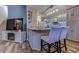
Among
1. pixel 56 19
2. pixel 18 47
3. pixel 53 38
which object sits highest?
pixel 56 19

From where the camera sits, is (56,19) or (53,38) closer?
(56,19)

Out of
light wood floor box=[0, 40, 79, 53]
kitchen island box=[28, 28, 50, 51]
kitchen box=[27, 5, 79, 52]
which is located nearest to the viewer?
light wood floor box=[0, 40, 79, 53]

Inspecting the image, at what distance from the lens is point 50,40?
197cm

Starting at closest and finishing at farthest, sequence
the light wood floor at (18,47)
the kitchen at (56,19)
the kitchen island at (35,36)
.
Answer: the light wood floor at (18,47)
the kitchen at (56,19)
the kitchen island at (35,36)

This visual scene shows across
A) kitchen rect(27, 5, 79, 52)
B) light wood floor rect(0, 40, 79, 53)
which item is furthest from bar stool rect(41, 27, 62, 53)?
light wood floor rect(0, 40, 79, 53)

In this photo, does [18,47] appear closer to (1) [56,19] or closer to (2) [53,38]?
(2) [53,38]

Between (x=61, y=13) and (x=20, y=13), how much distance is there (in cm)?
69

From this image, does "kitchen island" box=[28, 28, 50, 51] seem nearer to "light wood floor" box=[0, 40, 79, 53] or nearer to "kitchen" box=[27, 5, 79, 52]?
"kitchen" box=[27, 5, 79, 52]

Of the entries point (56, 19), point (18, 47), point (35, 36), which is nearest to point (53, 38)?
point (56, 19)

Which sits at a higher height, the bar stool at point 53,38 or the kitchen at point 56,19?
the kitchen at point 56,19

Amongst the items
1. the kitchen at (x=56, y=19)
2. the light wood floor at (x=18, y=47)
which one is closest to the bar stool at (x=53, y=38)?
the kitchen at (x=56, y=19)

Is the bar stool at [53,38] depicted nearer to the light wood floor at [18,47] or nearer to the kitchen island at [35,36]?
the kitchen island at [35,36]

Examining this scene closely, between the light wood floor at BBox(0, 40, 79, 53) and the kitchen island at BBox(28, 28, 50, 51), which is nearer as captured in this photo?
the light wood floor at BBox(0, 40, 79, 53)
